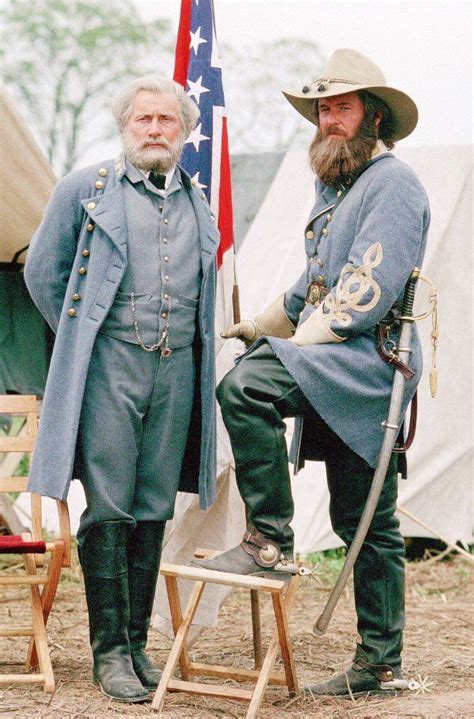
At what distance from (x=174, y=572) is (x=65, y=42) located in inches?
1021

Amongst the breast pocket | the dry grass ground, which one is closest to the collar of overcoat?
the breast pocket

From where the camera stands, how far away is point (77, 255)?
3.77 metres

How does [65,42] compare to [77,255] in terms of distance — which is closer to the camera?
[77,255]

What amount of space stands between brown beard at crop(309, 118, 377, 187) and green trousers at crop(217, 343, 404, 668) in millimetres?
660

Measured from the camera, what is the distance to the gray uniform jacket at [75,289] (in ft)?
12.1

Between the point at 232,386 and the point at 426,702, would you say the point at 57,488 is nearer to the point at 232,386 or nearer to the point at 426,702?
the point at 232,386

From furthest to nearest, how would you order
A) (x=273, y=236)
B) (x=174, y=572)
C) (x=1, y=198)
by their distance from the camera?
(x=273, y=236) → (x=1, y=198) → (x=174, y=572)

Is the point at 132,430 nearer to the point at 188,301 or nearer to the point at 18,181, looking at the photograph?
the point at 188,301

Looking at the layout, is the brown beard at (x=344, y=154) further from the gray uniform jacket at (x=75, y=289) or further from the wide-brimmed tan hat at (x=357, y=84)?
the gray uniform jacket at (x=75, y=289)

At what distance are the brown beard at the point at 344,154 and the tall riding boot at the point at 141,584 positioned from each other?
4.37 ft

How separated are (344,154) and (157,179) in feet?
2.11

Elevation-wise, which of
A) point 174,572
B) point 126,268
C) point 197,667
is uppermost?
point 126,268

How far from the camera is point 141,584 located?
12.8ft

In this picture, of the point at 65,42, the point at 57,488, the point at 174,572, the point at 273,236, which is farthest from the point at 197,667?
the point at 65,42
